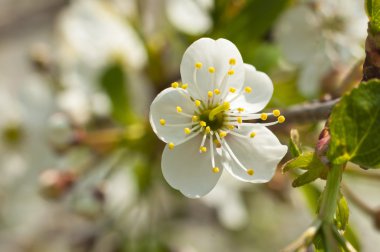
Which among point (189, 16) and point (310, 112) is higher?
point (310, 112)

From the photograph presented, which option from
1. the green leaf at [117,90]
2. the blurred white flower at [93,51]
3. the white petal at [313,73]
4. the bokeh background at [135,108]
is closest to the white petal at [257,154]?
the bokeh background at [135,108]

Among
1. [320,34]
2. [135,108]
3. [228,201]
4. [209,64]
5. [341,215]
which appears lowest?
[228,201]

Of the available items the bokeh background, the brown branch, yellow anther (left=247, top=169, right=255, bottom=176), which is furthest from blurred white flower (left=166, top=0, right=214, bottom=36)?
yellow anther (left=247, top=169, right=255, bottom=176)

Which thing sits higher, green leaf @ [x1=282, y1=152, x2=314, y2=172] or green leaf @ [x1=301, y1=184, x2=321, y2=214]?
green leaf @ [x1=282, y1=152, x2=314, y2=172]

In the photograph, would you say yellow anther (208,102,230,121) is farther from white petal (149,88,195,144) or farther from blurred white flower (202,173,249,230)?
blurred white flower (202,173,249,230)

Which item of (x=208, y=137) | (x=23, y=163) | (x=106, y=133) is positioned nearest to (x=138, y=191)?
(x=106, y=133)

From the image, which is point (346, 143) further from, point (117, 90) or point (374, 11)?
point (117, 90)

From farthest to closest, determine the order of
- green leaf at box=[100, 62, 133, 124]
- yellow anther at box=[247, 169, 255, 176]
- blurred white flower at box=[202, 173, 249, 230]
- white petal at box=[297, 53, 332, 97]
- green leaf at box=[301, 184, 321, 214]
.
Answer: blurred white flower at box=[202, 173, 249, 230] → green leaf at box=[100, 62, 133, 124] → green leaf at box=[301, 184, 321, 214] → white petal at box=[297, 53, 332, 97] → yellow anther at box=[247, 169, 255, 176]

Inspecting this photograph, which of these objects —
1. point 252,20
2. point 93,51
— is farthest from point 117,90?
point 252,20
